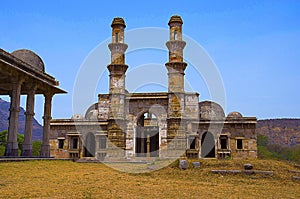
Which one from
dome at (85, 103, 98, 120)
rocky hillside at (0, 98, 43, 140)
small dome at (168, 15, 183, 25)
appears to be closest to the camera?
small dome at (168, 15, 183, 25)

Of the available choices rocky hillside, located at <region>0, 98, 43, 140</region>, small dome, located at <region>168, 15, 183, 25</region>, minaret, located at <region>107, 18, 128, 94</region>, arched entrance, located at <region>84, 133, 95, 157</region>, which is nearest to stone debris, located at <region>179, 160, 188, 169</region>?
minaret, located at <region>107, 18, 128, 94</region>

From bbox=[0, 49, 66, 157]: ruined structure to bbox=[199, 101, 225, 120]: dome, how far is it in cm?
1364

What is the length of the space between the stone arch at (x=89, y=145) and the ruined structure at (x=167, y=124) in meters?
0.38

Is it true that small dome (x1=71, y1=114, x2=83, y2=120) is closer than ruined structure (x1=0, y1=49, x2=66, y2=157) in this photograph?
No

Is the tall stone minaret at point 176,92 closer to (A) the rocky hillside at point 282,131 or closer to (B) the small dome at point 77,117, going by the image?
(B) the small dome at point 77,117

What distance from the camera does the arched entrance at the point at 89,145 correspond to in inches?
1212

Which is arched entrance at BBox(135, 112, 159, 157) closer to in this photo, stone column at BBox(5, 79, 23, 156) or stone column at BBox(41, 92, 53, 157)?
stone column at BBox(41, 92, 53, 157)

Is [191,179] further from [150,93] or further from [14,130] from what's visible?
[150,93]

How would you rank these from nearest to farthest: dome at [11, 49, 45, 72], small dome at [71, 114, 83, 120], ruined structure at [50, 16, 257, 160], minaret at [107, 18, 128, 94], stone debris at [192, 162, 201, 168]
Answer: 1. stone debris at [192, 162, 201, 168]
2. dome at [11, 49, 45, 72]
3. ruined structure at [50, 16, 257, 160]
4. minaret at [107, 18, 128, 94]
5. small dome at [71, 114, 83, 120]

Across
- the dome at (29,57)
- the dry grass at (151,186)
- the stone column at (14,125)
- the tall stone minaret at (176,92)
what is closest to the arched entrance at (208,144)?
the tall stone minaret at (176,92)

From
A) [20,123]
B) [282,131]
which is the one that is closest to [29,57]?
[282,131]

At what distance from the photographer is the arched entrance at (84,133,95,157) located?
30780mm

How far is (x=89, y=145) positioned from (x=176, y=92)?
32.7ft

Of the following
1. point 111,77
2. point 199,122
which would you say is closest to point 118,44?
point 111,77
